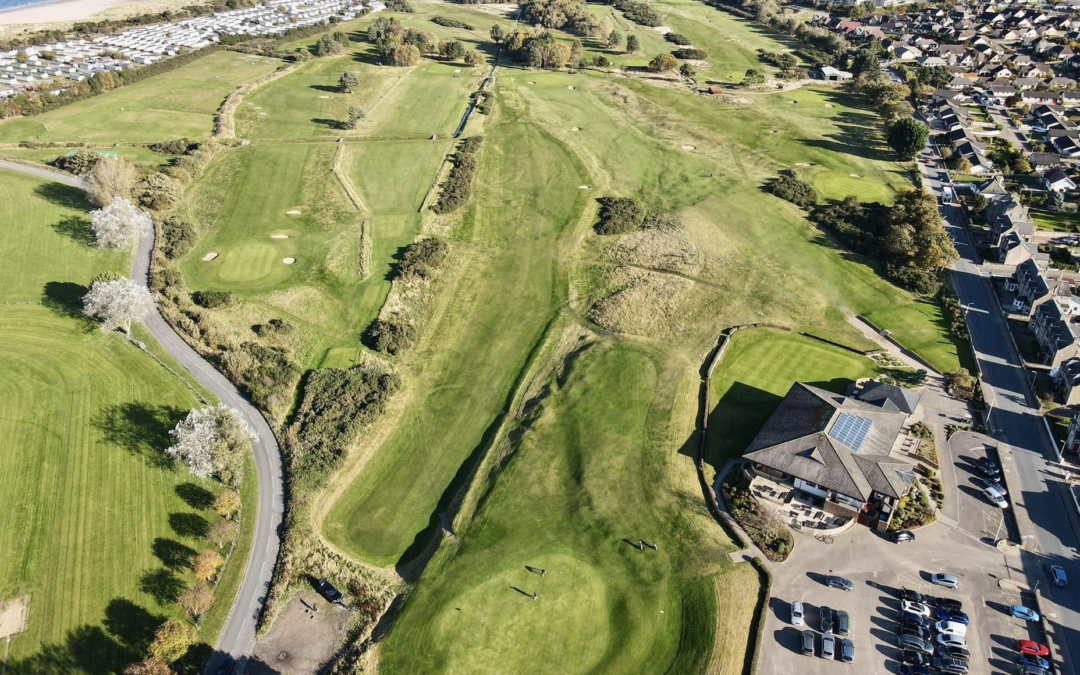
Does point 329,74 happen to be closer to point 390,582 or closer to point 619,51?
point 619,51

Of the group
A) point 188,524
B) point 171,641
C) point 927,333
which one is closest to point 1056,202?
point 927,333

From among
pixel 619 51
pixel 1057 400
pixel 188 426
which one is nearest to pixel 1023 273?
pixel 1057 400

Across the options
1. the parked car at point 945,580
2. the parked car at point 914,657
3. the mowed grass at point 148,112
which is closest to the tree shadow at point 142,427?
the parked car at point 914,657

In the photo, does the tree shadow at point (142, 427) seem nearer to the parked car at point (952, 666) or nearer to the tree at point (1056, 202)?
the parked car at point (952, 666)

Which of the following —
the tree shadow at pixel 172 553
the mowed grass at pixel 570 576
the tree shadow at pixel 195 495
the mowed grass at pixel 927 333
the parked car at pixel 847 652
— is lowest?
the tree shadow at pixel 172 553

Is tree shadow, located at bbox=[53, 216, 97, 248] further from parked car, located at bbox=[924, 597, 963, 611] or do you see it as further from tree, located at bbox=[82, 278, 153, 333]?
parked car, located at bbox=[924, 597, 963, 611]

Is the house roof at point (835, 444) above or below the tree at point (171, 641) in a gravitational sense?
above

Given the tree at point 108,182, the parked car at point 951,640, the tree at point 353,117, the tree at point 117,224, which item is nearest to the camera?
the parked car at point 951,640
